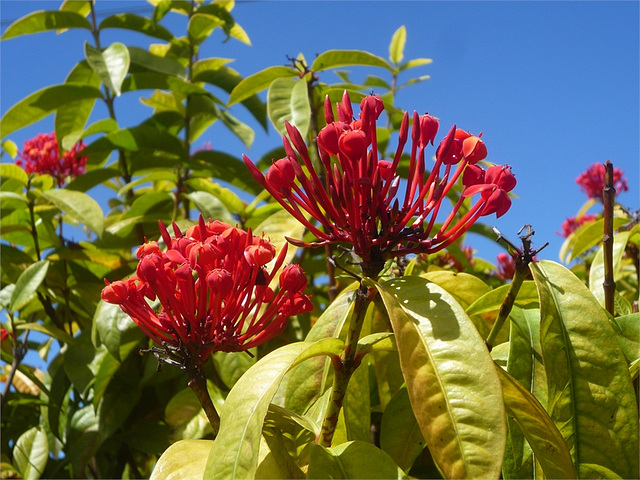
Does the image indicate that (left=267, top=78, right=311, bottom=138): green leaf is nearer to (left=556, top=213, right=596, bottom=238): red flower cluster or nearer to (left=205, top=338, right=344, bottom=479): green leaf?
(left=205, top=338, right=344, bottom=479): green leaf

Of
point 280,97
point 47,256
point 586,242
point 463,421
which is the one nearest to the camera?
point 463,421

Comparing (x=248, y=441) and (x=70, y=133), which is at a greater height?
(x=70, y=133)

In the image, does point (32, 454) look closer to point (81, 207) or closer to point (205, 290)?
point (81, 207)

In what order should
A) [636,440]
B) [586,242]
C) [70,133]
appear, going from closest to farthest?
[636,440], [586,242], [70,133]

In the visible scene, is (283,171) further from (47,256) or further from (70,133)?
(70,133)

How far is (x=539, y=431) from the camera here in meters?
0.98

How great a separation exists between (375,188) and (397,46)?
3010mm

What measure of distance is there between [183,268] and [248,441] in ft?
1.19

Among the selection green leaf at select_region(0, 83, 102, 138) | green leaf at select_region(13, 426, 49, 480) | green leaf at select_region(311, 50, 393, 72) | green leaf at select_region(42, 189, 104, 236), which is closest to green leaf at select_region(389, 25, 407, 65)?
green leaf at select_region(311, 50, 393, 72)

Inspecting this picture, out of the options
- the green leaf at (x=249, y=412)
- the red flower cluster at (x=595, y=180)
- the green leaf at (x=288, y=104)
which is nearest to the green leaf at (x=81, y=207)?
the green leaf at (x=288, y=104)

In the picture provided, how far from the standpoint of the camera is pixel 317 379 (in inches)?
49.8

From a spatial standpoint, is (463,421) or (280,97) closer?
(463,421)

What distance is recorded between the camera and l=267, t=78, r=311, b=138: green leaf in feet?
6.58

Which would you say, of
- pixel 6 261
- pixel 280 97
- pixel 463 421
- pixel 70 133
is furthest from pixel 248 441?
pixel 70 133
